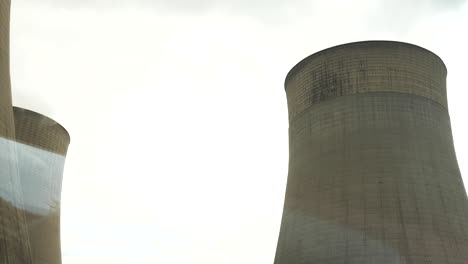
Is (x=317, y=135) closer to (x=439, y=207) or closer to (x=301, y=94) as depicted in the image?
(x=301, y=94)

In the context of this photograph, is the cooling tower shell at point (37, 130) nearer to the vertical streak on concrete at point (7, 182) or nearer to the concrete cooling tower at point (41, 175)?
the concrete cooling tower at point (41, 175)

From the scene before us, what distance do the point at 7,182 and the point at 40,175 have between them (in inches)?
356

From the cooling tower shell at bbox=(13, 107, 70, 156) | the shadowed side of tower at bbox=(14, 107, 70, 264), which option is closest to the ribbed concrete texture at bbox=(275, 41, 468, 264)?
the shadowed side of tower at bbox=(14, 107, 70, 264)

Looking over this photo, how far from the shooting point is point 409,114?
33.3ft

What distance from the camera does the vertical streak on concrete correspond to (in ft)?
17.9

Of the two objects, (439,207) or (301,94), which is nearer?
(439,207)

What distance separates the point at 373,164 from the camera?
9641 mm

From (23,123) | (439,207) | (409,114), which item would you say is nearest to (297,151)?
(409,114)

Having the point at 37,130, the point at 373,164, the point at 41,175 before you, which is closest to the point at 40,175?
the point at 41,175

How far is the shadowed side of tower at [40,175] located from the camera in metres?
13.8

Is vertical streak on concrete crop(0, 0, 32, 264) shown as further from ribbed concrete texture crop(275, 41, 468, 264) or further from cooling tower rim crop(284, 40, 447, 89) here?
cooling tower rim crop(284, 40, 447, 89)

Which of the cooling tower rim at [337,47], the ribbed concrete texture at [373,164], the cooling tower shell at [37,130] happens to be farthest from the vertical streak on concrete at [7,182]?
the cooling tower shell at [37,130]

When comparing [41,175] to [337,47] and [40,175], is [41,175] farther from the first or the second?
[337,47]

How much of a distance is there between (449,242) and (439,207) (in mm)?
634
